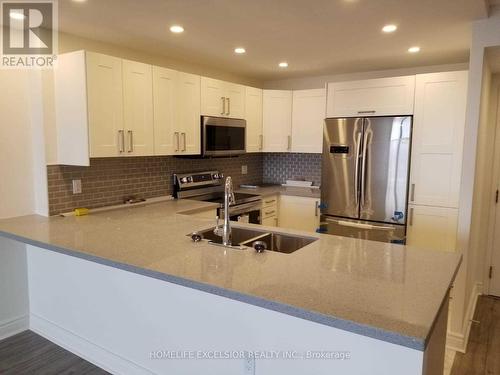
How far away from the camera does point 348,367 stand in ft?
5.02

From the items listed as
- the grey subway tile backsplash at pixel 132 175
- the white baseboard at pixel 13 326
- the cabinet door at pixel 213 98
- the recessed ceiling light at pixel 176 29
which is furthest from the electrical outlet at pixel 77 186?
the recessed ceiling light at pixel 176 29

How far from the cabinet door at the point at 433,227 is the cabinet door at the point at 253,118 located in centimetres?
190

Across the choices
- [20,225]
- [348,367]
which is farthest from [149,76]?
[348,367]

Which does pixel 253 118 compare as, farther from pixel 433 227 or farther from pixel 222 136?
pixel 433 227

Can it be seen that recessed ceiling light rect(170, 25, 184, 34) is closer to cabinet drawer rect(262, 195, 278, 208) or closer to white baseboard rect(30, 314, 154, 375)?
cabinet drawer rect(262, 195, 278, 208)

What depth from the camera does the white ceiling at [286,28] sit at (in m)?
2.31

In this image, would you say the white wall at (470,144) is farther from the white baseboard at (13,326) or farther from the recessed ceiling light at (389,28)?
the white baseboard at (13,326)

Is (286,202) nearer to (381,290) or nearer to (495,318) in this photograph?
(495,318)

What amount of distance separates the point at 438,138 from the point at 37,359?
3.61m

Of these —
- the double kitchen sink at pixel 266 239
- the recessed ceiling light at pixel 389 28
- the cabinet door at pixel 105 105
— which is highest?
the recessed ceiling light at pixel 389 28

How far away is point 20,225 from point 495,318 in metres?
3.95

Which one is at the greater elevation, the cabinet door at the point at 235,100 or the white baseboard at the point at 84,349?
the cabinet door at the point at 235,100

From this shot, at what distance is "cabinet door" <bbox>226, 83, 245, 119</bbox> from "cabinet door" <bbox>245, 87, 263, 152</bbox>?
9cm

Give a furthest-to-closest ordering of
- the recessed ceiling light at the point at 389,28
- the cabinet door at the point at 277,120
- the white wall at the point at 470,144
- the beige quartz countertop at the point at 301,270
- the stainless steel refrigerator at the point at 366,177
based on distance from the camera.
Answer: the cabinet door at the point at 277,120 → the stainless steel refrigerator at the point at 366,177 → the recessed ceiling light at the point at 389,28 → the white wall at the point at 470,144 → the beige quartz countertop at the point at 301,270
